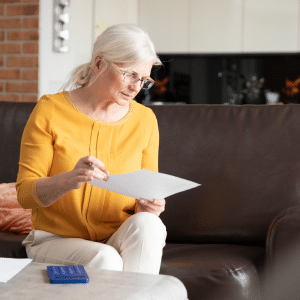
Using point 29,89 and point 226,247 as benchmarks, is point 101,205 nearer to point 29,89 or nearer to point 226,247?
point 226,247

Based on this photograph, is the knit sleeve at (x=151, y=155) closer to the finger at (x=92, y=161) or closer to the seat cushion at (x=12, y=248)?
the finger at (x=92, y=161)

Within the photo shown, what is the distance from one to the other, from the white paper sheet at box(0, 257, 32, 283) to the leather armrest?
0.80m

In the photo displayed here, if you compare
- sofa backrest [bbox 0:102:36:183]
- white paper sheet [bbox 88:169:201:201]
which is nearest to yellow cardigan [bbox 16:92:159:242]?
white paper sheet [bbox 88:169:201:201]

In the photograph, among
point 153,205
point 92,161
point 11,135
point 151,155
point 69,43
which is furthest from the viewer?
point 69,43

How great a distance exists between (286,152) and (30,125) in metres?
1.02

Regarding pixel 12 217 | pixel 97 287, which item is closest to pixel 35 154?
pixel 12 217

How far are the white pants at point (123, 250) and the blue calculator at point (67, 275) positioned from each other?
27 cm

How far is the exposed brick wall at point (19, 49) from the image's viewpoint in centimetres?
313

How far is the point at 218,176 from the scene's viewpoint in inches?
72.8

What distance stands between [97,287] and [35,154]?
0.63 meters

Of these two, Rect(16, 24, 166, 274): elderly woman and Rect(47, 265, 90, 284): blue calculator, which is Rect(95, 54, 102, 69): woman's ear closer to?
Rect(16, 24, 166, 274): elderly woman

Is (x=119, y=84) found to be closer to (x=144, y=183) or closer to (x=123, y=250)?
(x=144, y=183)

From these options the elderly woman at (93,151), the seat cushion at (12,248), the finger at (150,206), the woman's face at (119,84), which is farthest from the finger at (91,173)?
the seat cushion at (12,248)

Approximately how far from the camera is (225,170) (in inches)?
72.8
